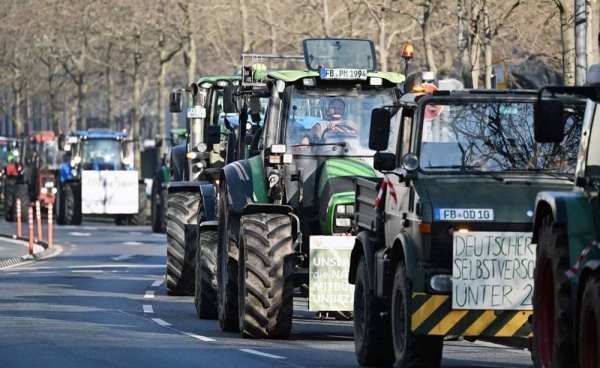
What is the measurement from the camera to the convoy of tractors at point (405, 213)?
11359mm

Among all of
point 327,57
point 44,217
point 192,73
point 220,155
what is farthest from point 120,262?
point 192,73

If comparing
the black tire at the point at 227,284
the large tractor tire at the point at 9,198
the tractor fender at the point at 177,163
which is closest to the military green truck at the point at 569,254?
the black tire at the point at 227,284

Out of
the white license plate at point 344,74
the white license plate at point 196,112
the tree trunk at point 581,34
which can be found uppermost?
the tree trunk at point 581,34

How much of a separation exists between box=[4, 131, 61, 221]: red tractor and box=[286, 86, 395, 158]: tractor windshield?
1436 inches

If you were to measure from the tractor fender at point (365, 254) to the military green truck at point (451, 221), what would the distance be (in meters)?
0.01

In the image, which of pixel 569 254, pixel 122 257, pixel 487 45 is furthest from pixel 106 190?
pixel 569 254

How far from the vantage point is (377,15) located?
150 feet

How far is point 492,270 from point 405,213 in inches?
37.9

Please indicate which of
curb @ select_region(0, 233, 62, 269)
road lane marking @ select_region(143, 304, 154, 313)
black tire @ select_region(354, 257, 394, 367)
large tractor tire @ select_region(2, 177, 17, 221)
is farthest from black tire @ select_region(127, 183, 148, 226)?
black tire @ select_region(354, 257, 394, 367)

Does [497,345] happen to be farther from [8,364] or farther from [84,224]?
[84,224]

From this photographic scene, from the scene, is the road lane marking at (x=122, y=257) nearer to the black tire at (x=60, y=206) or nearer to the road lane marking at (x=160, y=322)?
the black tire at (x=60, y=206)

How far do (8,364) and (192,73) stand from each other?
162ft

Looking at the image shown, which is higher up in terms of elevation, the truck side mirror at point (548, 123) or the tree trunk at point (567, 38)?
the tree trunk at point (567, 38)

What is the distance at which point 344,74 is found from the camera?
59.8ft
